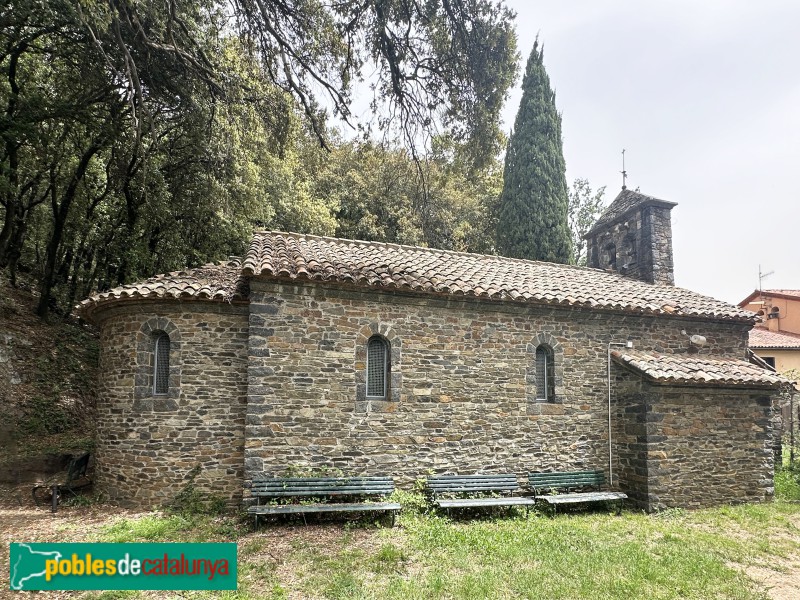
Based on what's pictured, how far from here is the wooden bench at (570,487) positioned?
29.1 ft

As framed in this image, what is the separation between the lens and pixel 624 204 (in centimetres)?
1423

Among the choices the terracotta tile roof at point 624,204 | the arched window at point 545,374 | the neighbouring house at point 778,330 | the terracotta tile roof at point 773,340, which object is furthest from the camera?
the neighbouring house at point 778,330

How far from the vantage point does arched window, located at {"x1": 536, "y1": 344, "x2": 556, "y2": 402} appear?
10.1 m

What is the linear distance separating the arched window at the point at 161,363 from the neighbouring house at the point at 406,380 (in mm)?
35

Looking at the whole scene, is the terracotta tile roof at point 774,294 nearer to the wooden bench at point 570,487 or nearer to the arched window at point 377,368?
the wooden bench at point 570,487

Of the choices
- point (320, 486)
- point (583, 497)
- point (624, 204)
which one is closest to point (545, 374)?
point (583, 497)

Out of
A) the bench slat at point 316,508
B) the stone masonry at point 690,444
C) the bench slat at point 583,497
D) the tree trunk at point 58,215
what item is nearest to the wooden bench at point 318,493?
the bench slat at point 316,508

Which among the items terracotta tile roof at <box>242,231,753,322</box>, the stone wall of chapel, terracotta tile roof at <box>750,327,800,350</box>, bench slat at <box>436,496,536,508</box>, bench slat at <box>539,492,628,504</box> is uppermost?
terracotta tile roof at <box>242,231,753,322</box>

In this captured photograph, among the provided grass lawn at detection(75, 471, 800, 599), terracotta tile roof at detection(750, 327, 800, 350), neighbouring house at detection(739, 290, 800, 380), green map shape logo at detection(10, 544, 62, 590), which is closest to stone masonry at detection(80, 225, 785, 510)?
grass lawn at detection(75, 471, 800, 599)

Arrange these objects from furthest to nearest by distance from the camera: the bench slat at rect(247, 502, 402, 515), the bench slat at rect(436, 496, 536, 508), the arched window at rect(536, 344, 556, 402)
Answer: the arched window at rect(536, 344, 556, 402)
the bench slat at rect(436, 496, 536, 508)
the bench slat at rect(247, 502, 402, 515)

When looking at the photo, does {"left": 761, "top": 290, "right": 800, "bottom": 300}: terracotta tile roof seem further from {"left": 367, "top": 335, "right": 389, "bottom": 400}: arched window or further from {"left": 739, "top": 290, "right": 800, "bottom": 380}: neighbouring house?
{"left": 367, "top": 335, "right": 389, "bottom": 400}: arched window

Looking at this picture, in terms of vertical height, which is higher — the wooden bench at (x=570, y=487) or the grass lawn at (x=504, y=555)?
the wooden bench at (x=570, y=487)

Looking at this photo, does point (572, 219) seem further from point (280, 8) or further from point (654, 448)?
point (280, 8)

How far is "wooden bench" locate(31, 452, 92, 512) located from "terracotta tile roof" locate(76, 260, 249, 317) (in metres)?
3.04
